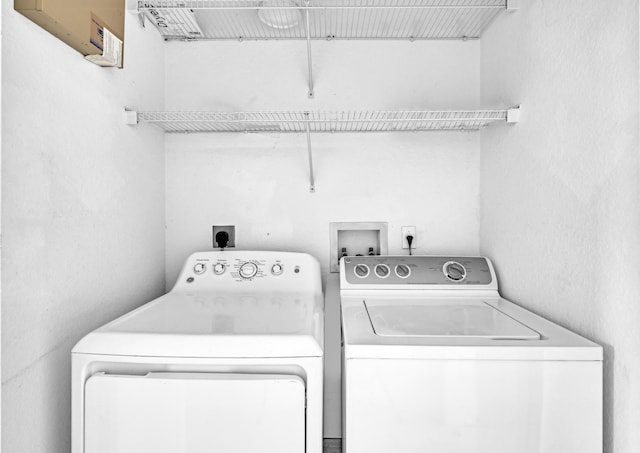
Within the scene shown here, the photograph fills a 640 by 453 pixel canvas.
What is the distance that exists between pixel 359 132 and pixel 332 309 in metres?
0.91

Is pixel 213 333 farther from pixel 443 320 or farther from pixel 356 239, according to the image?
pixel 356 239

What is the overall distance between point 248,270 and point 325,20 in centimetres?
124

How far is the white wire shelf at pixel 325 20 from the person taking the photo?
5.35 ft

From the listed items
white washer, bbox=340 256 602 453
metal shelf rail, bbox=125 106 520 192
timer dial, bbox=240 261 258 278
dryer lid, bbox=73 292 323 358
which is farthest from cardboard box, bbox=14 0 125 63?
white washer, bbox=340 256 602 453

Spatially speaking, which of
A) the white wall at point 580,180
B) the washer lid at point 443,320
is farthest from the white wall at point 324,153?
the washer lid at point 443,320

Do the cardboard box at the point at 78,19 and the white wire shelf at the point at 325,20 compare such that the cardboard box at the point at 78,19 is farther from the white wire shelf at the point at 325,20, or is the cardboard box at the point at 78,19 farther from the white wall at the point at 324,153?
the white wall at the point at 324,153

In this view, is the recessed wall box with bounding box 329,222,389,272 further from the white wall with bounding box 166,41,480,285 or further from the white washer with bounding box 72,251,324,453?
the white washer with bounding box 72,251,324,453

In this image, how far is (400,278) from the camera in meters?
1.60

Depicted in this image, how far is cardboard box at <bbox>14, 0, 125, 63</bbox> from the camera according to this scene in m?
0.94

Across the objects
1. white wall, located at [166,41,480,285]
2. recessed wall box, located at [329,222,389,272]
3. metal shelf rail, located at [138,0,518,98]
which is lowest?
recessed wall box, located at [329,222,389,272]

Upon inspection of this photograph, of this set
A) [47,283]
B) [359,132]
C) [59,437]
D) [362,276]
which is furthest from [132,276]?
[359,132]

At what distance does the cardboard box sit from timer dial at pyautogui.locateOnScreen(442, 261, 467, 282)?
1548 mm

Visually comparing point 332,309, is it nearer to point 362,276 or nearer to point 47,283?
point 362,276

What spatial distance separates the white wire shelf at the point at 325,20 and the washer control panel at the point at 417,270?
1038mm
